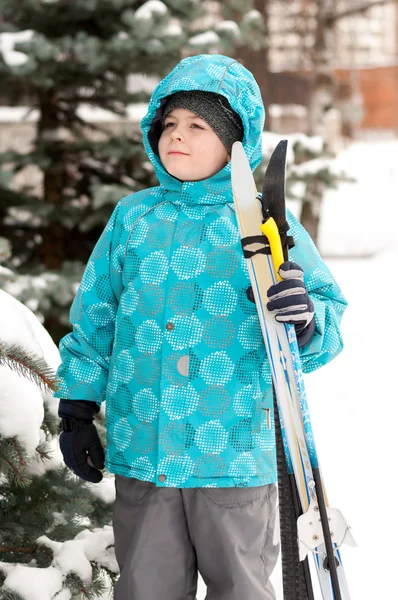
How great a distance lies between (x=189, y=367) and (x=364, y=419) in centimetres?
383

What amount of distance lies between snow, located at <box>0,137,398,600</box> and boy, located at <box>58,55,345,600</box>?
0.24m

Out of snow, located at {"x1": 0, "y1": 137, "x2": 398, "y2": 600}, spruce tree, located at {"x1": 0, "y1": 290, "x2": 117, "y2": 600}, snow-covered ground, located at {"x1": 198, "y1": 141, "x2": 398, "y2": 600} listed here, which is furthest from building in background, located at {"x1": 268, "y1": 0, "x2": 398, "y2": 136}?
spruce tree, located at {"x1": 0, "y1": 290, "x2": 117, "y2": 600}

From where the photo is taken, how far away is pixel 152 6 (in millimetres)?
5895

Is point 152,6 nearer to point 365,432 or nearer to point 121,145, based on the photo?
point 121,145

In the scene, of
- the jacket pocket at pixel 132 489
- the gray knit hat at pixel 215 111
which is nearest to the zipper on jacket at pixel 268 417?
the jacket pocket at pixel 132 489

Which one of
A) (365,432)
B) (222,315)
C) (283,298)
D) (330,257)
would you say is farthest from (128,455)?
(330,257)

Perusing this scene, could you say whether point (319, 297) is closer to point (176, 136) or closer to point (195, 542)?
point (176, 136)

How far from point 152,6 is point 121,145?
3.37 ft

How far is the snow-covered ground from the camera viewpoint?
13.0 feet

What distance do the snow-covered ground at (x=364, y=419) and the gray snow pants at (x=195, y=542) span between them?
44.0 inches

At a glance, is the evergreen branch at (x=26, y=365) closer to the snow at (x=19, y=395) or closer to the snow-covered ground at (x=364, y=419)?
the snow at (x=19, y=395)

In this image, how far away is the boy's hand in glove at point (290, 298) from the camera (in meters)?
2.12

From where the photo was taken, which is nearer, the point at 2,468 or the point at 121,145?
the point at 2,468

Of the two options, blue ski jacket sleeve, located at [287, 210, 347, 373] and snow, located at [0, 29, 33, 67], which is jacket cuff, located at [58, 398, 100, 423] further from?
snow, located at [0, 29, 33, 67]
